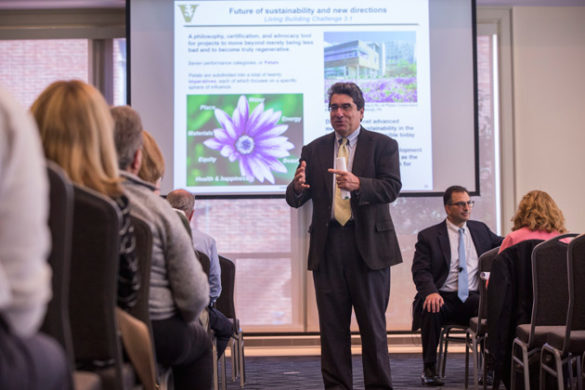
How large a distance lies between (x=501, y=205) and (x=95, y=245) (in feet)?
17.7

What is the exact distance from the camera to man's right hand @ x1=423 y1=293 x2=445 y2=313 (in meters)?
4.46

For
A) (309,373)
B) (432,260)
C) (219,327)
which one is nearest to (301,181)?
(219,327)

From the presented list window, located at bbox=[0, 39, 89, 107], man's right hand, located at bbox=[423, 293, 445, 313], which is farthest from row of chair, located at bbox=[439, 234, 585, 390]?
window, located at bbox=[0, 39, 89, 107]

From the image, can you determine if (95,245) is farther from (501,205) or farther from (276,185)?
(501,205)

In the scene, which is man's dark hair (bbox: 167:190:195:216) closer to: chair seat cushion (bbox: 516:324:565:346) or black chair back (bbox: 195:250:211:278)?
black chair back (bbox: 195:250:211:278)

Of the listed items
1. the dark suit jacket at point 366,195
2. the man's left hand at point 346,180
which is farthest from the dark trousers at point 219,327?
the man's left hand at point 346,180

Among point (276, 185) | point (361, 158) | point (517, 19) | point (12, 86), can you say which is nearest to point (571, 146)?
point (517, 19)

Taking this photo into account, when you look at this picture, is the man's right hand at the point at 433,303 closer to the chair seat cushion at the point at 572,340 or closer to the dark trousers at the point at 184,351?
the chair seat cushion at the point at 572,340

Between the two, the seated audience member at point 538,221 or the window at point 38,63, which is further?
the window at point 38,63

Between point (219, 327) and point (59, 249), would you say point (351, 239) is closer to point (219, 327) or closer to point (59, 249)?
point (219, 327)

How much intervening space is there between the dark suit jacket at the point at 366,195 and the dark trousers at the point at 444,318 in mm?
1044

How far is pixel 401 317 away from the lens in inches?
249

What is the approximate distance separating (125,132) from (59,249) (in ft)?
2.45

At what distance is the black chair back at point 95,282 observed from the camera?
1613mm
